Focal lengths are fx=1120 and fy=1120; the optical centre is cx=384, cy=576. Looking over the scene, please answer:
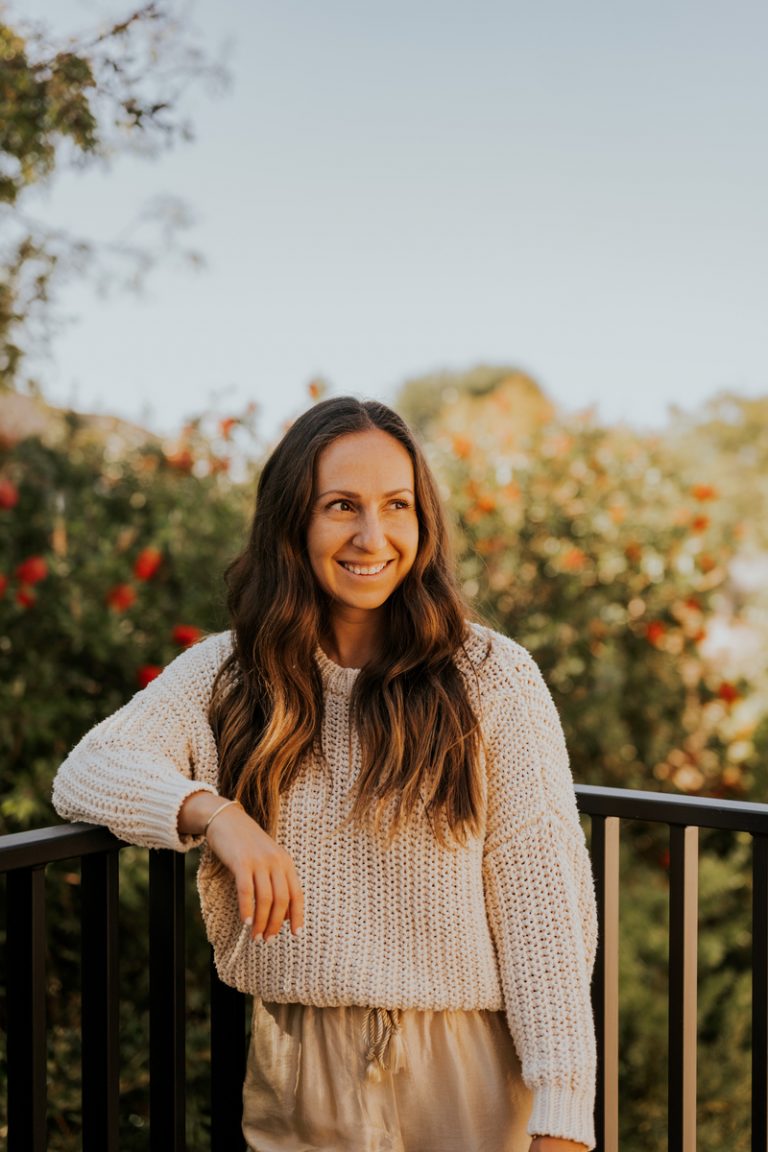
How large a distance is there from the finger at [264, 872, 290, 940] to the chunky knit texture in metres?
0.15

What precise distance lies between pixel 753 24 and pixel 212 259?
6.67m

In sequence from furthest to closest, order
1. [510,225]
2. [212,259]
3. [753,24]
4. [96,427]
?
1. [510,225]
2. [753,24]
3. [96,427]
4. [212,259]

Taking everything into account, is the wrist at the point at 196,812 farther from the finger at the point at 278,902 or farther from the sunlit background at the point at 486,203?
the sunlit background at the point at 486,203

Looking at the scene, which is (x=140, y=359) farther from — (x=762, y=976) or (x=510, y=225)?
(x=510, y=225)

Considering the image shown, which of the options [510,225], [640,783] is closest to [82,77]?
[640,783]

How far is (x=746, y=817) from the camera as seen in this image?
1.74 m

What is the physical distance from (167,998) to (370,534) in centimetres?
81

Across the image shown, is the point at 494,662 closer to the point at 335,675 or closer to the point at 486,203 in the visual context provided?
the point at 335,675

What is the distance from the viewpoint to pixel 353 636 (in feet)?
6.03

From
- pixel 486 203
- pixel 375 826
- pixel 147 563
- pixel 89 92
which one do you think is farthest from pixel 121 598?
pixel 486 203

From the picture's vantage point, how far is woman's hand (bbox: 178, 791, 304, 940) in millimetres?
1484

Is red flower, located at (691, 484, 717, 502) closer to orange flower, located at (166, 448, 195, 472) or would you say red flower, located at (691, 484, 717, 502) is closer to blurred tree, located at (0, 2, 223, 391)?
orange flower, located at (166, 448, 195, 472)

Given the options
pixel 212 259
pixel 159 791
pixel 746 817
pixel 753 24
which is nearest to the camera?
pixel 159 791

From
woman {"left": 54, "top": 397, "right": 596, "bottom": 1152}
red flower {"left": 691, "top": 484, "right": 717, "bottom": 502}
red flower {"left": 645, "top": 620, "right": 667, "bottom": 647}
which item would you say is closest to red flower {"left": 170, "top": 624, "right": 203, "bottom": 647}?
woman {"left": 54, "top": 397, "right": 596, "bottom": 1152}
